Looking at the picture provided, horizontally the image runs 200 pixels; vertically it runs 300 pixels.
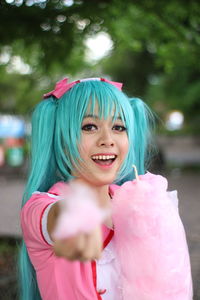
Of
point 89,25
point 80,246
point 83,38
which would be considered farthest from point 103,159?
point 83,38

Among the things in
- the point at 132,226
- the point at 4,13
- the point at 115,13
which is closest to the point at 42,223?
the point at 132,226

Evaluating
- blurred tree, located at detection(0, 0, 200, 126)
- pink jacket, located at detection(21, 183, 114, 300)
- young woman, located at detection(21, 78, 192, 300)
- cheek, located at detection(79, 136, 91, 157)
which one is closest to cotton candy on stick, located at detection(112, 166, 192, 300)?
young woman, located at detection(21, 78, 192, 300)

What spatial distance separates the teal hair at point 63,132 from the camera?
170 centimetres

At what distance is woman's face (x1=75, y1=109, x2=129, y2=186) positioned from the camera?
1.66 meters

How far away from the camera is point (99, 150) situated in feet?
5.43

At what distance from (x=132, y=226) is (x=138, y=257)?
12 centimetres

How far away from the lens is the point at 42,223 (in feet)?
4.60

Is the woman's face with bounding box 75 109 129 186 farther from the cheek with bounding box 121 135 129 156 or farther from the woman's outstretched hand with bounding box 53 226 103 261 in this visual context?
the woman's outstretched hand with bounding box 53 226 103 261

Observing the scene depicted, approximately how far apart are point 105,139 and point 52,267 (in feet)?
1.78

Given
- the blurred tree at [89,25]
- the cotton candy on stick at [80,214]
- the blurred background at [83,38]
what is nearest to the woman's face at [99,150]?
the blurred background at [83,38]

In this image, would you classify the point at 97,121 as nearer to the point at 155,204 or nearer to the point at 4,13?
the point at 155,204

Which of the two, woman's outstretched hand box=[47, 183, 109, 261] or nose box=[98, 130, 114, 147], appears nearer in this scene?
woman's outstretched hand box=[47, 183, 109, 261]

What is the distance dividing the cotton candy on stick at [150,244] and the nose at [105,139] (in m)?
0.22

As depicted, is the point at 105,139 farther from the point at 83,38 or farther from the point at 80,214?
the point at 83,38
